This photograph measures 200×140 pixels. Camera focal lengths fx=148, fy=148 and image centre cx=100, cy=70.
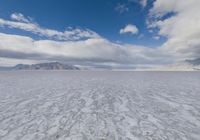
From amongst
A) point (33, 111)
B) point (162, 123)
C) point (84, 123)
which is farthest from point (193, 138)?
point (33, 111)

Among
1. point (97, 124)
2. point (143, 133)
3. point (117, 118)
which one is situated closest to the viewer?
point (143, 133)

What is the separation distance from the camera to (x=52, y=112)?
999 centimetres

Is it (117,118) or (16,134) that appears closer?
(16,134)

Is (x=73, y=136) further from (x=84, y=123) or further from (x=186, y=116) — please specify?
(x=186, y=116)

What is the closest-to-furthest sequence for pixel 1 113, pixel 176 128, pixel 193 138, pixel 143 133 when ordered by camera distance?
pixel 193 138
pixel 143 133
pixel 176 128
pixel 1 113

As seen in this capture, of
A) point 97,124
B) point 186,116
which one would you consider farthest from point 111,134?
point 186,116

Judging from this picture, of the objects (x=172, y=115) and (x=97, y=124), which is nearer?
(x=97, y=124)

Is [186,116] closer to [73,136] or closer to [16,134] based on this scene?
[73,136]

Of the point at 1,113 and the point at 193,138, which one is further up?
the point at 193,138

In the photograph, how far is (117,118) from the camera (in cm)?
887

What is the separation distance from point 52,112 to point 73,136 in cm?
394

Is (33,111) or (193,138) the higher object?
(193,138)

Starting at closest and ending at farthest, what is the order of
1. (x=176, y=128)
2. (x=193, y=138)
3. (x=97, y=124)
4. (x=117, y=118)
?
(x=193, y=138)
(x=176, y=128)
(x=97, y=124)
(x=117, y=118)

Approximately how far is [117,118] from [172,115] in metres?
3.55
